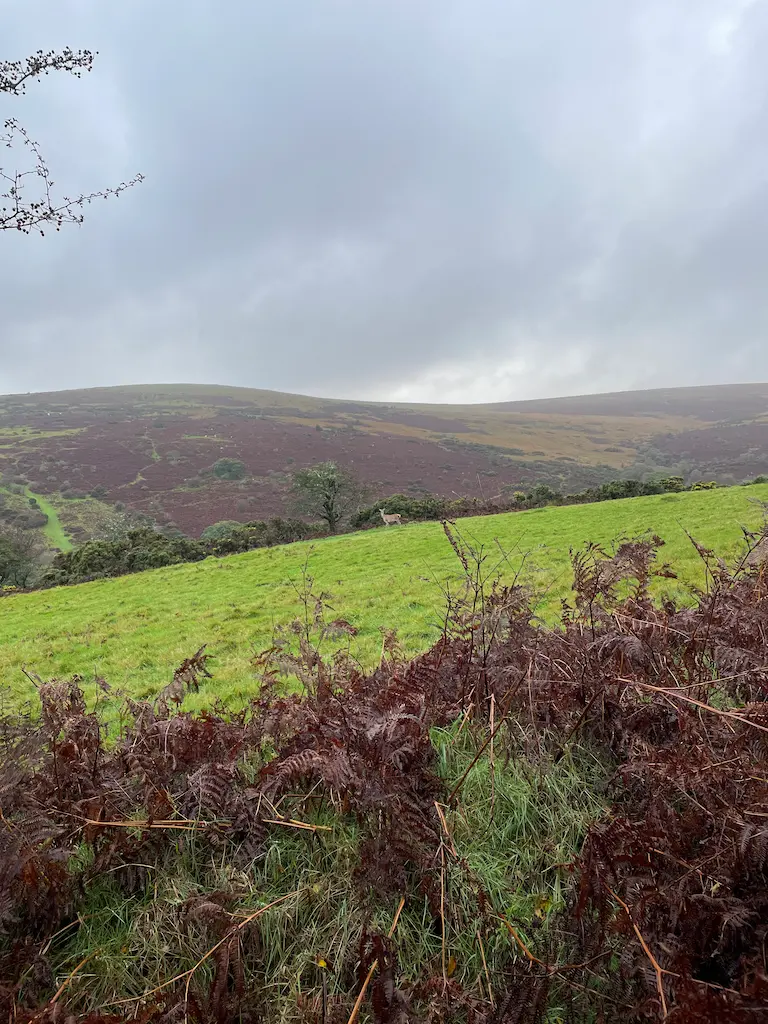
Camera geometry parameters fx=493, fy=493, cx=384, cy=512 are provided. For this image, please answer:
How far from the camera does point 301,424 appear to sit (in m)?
103

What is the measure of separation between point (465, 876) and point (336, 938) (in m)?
0.55

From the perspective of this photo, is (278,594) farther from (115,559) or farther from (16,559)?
(16,559)

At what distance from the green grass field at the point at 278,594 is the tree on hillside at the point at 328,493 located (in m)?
9.66

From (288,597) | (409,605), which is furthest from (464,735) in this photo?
(288,597)

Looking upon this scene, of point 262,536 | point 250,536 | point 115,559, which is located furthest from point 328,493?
point 115,559

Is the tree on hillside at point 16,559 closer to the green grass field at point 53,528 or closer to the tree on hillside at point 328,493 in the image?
the green grass field at point 53,528

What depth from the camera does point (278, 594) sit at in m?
14.2

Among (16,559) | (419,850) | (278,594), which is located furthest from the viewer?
(16,559)

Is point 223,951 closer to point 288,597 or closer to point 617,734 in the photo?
point 617,734

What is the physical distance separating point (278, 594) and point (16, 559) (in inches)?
914

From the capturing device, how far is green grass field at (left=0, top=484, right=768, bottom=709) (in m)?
8.93

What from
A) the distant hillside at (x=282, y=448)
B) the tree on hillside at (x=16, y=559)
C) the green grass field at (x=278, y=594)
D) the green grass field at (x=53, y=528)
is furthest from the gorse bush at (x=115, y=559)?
the distant hillside at (x=282, y=448)

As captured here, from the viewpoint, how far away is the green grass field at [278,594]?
8.93 m

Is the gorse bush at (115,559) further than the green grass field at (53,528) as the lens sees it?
No
